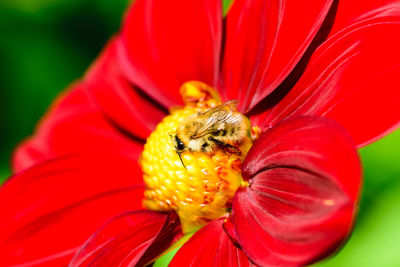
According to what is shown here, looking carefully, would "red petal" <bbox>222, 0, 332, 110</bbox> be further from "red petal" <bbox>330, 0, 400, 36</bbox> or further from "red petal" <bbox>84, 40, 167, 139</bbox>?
"red petal" <bbox>84, 40, 167, 139</bbox>

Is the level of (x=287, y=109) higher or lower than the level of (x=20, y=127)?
lower

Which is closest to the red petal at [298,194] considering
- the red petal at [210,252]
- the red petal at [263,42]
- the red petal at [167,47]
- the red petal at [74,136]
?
the red petal at [210,252]

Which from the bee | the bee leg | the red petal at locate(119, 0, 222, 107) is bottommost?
the bee leg

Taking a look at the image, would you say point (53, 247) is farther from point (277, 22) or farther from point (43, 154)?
point (277, 22)

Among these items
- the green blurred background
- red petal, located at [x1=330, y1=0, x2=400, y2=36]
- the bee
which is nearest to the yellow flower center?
the bee

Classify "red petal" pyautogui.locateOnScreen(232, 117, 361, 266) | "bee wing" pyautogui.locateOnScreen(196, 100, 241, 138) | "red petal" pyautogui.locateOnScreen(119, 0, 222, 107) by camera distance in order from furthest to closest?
"red petal" pyautogui.locateOnScreen(119, 0, 222, 107) < "bee wing" pyautogui.locateOnScreen(196, 100, 241, 138) < "red petal" pyautogui.locateOnScreen(232, 117, 361, 266)

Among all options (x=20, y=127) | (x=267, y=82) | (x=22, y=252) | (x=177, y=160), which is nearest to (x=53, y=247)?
(x=22, y=252)
